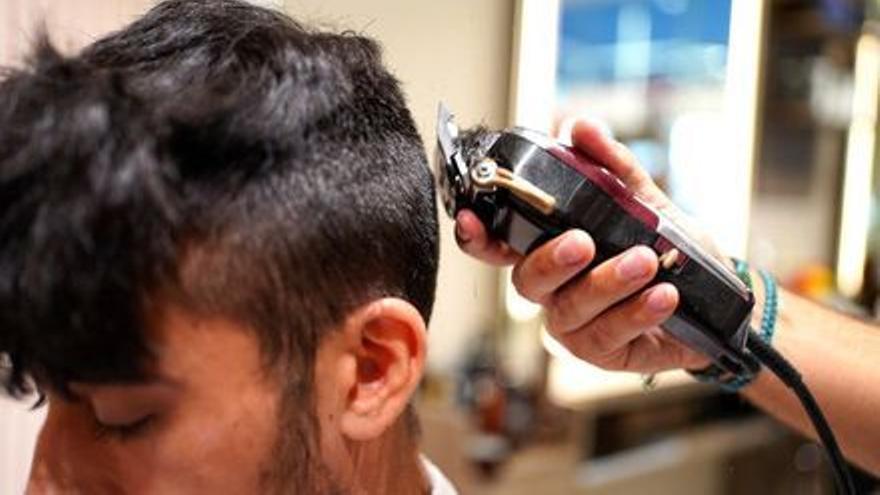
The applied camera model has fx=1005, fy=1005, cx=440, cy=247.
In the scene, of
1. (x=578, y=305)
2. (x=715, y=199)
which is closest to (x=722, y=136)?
(x=715, y=199)

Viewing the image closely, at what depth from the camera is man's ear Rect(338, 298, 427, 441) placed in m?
0.71

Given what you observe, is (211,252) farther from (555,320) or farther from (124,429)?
(555,320)

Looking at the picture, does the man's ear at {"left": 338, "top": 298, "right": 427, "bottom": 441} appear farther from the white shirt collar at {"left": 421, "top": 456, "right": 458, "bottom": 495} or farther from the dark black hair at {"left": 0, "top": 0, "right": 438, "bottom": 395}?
the white shirt collar at {"left": 421, "top": 456, "right": 458, "bottom": 495}

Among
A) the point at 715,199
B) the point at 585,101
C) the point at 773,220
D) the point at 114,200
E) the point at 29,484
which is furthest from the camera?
the point at 773,220

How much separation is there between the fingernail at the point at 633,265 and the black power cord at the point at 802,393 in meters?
0.15

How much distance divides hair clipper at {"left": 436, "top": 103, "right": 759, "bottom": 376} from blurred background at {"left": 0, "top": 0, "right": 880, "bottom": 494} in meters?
0.15

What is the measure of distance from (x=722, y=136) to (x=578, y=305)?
2.11 metres

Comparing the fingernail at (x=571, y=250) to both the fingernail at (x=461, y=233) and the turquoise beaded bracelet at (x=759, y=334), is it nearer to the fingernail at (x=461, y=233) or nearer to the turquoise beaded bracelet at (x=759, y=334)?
the fingernail at (x=461, y=233)

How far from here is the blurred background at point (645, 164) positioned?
1.10 metres

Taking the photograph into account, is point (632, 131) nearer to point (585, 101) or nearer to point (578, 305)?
point (585, 101)

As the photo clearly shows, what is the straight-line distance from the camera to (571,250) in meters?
0.71

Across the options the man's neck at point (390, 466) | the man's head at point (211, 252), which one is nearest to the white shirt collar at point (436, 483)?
the man's neck at point (390, 466)

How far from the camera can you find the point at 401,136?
0.76 m

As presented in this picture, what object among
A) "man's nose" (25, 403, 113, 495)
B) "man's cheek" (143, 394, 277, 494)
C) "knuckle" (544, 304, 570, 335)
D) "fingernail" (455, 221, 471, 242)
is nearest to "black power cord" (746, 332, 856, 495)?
"knuckle" (544, 304, 570, 335)
